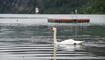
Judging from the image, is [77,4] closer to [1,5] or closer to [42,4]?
[42,4]

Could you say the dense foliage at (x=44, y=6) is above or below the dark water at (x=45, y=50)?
above

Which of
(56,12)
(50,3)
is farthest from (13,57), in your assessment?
(50,3)

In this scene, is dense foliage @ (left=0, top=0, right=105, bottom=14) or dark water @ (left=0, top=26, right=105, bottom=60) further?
dense foliage @ (left=0, top=0, right=105, bottom=14)

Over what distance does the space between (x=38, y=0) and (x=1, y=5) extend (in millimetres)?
17061

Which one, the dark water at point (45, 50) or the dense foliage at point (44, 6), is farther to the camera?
the dense foliage at point (44, 6)

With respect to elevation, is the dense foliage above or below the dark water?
above

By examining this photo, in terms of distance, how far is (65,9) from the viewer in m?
144

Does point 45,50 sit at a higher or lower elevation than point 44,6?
lower

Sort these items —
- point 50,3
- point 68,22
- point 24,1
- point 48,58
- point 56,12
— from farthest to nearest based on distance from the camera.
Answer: point 24,1
point 50,3
point 56,12
point 68,22
point 48,58

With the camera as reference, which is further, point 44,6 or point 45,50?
point 44,6

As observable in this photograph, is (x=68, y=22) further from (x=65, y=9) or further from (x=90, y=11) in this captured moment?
(x=65, y=9)

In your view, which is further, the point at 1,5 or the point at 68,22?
the point at 1,5

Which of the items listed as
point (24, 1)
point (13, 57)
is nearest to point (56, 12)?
point (24, 1)

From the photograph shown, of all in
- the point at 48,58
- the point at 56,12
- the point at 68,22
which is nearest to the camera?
the point at 48,58
